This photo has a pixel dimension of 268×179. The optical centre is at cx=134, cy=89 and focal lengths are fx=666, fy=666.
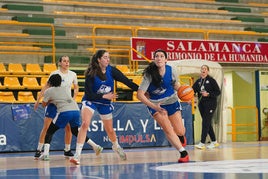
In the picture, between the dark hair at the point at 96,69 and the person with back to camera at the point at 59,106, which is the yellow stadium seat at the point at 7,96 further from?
the dark hair at the point at 96,69

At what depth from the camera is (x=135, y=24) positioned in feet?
77.2

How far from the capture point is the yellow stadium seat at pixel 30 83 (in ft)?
59.0

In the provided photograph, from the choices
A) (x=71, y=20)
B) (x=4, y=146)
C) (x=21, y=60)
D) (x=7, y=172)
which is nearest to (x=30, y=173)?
(x=7, y=172)

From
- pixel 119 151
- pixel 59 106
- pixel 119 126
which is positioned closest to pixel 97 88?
pixel 119 151

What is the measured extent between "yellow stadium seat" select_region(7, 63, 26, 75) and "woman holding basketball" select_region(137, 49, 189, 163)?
821 cm

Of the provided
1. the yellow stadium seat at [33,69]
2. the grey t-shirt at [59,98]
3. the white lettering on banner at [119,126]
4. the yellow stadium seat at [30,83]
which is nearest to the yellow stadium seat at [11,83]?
the yellow stadium seat at [30,83]

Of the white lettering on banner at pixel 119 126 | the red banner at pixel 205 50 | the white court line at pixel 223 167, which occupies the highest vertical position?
the red banner at pixel 205 50

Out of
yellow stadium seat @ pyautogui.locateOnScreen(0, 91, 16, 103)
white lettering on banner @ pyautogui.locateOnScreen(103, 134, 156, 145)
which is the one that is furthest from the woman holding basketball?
yellow stadium seat @ pyautogui.locateOnScreen(0, 91, 16, 103)

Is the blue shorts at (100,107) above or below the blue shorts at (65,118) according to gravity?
above

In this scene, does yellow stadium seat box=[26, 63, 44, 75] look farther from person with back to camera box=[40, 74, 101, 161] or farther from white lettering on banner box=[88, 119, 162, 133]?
person with back to camera box=[40, 74, 101, 161]

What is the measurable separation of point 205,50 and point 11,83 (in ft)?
22.5

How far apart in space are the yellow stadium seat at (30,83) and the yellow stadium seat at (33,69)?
0.24 metres

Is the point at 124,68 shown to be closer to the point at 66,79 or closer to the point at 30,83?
the point at 30,83

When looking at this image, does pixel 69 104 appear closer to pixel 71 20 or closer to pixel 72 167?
pixel 72 167
